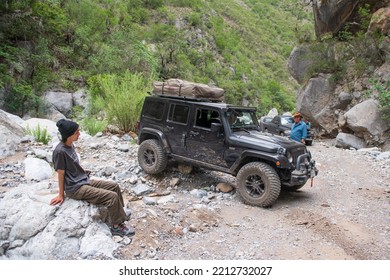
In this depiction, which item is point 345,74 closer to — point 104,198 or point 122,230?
point 122,230

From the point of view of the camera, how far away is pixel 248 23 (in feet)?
163

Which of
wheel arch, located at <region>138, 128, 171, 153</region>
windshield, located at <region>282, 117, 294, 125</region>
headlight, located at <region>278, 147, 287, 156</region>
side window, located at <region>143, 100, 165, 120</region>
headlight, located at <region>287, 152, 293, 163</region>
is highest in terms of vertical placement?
side window, located at <region>143, 100, 165, 120</region>

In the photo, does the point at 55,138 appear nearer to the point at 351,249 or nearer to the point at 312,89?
the point at 351,249

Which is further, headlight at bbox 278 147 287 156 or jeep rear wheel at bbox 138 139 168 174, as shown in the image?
jeep rear wheel at bbox 138 139 168 174

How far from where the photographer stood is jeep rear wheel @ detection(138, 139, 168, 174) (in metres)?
7.11

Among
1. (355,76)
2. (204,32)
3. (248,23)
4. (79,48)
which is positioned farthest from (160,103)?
(248,23)

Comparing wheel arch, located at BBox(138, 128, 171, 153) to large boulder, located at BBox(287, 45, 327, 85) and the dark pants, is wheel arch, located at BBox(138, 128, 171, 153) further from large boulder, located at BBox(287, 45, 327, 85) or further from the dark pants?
large boulder, located at BBox(287, 45, 327, 85)

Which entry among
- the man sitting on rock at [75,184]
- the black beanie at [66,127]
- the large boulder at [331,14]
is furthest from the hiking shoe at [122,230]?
the large boulder at [331,14]

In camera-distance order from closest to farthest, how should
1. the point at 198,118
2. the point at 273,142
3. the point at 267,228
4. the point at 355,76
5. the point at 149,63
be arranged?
the point at 267,228 → the point at 273,142 → the point at 198,118 → the point at 355,76 → the point at 149,63

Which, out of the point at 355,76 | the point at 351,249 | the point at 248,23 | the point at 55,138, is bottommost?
the point at 55,138

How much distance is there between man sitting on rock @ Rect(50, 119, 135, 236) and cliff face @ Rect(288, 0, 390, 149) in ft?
40.5

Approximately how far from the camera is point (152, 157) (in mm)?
7312

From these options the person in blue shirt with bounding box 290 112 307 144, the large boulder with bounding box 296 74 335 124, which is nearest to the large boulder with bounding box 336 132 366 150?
the large boulder with bounding box 296 74 335 124

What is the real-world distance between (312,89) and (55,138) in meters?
13.5
